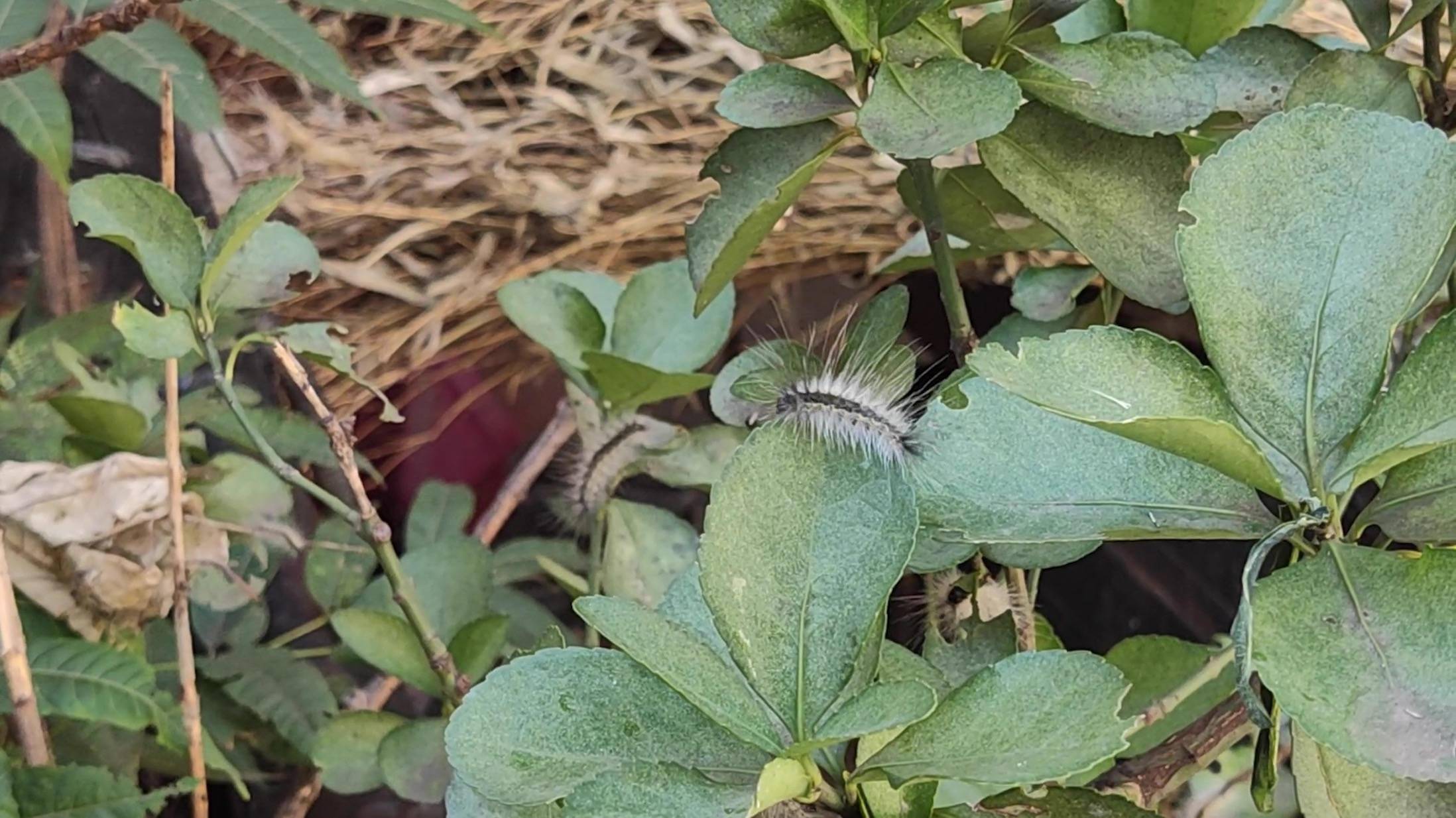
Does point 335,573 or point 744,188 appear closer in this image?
point 744,188

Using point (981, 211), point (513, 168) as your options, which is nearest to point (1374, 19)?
point (981, 211)

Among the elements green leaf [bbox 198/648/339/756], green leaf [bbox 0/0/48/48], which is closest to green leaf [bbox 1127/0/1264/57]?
green leaf [bbox 198/648/339/756]

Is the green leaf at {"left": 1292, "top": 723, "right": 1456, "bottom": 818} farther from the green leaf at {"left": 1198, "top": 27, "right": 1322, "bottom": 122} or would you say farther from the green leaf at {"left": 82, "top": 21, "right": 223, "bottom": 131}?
the green leaf at {"left": 82, "top": 21, "right": 223, "bottom": 131}

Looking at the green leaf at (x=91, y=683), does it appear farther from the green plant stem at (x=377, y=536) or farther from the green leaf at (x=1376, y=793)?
the green leaf at (x=1376, y=793)

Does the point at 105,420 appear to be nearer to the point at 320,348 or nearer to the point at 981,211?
the point at 320,348

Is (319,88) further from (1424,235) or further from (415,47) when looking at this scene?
(1424,235)

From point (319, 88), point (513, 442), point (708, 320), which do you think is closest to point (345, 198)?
point (319, 88)

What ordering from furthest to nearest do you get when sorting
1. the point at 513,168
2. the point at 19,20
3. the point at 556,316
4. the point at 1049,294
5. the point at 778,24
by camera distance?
the point at 513,168, the point at 19,20, the point at 556,316, the point at 1049,294, the point at 778,24

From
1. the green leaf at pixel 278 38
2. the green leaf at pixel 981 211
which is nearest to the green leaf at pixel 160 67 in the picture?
the green leaf at pixel 278 38
